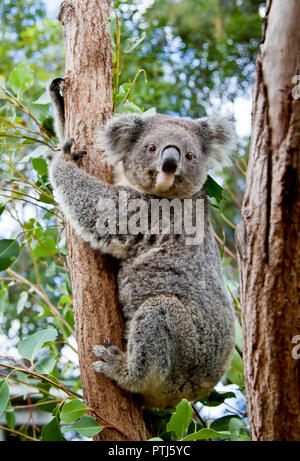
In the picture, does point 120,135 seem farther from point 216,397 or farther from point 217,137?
point 216,397

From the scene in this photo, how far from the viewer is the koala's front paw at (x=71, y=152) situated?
2.48 meters

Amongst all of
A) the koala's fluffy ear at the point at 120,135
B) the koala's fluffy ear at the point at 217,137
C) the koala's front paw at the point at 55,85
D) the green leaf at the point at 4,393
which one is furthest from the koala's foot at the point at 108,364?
the koala's front paw at the point at 55,85

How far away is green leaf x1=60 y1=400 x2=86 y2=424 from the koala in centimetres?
22

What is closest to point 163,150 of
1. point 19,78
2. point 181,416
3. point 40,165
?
point 40,165

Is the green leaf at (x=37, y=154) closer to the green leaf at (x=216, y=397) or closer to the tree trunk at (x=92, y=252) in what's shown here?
the tree trunk at (x=92, y=252)

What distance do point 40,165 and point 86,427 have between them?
5.27 feet

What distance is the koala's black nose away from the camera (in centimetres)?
247

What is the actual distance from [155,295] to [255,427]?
1.05m

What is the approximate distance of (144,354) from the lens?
2.27 m

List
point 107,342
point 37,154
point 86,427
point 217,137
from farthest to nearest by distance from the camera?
point 217,137
point 37,154
point 107,342
point 86,427

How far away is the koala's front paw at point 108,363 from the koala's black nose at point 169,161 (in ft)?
3.24
